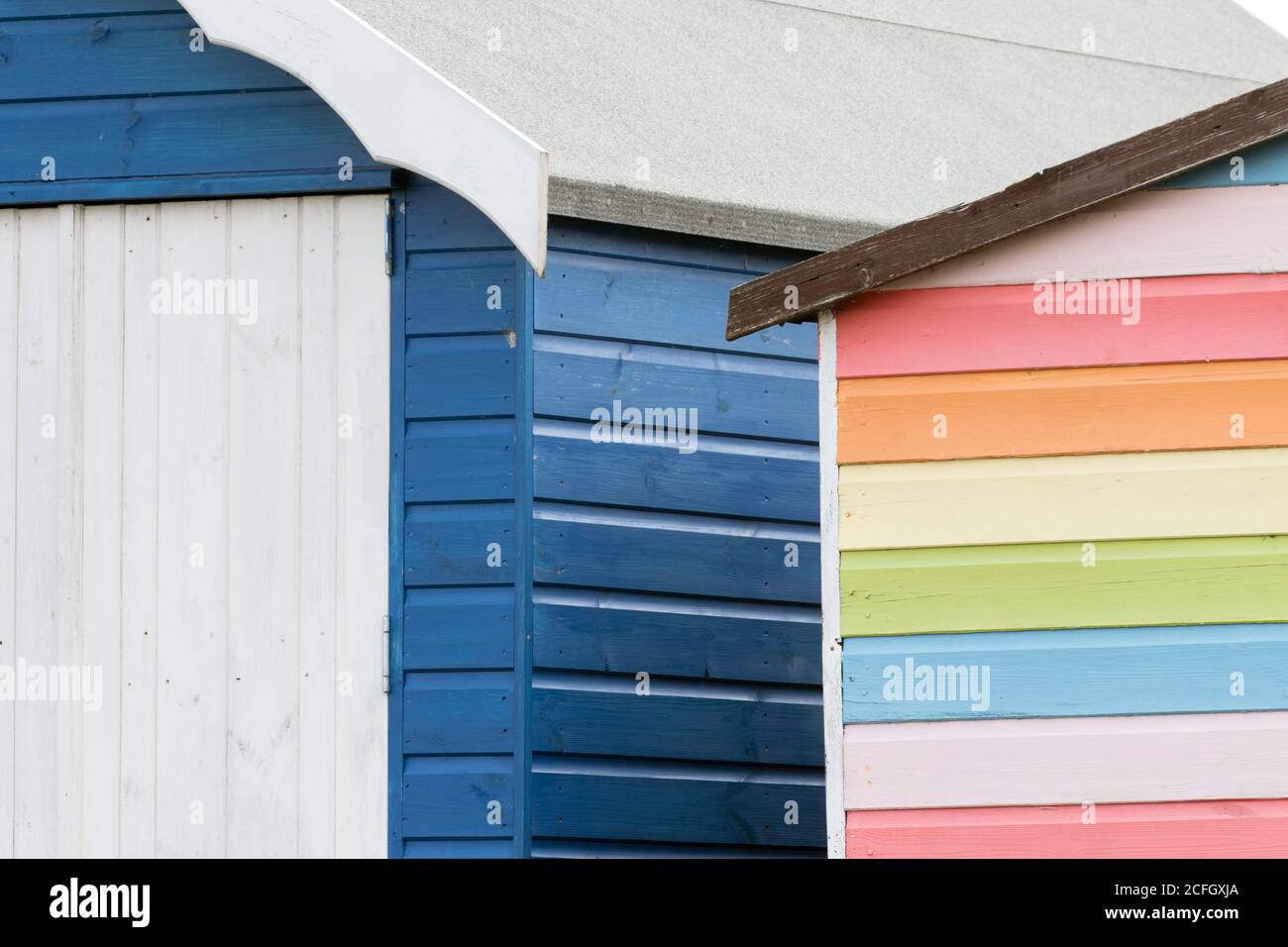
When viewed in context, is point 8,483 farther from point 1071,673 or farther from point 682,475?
point 1071,673

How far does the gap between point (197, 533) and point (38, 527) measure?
566 mm

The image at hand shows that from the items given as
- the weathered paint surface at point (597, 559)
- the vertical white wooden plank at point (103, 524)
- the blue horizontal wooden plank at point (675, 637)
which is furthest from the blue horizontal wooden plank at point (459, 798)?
the vertical white wooden plank at point (103, 524)

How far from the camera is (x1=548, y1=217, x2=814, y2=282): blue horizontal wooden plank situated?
659 centimetres

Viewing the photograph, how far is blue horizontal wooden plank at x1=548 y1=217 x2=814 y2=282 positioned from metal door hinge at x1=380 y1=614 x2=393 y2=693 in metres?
1.54

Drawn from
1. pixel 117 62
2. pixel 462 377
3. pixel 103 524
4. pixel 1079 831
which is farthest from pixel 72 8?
pixel 1079 831

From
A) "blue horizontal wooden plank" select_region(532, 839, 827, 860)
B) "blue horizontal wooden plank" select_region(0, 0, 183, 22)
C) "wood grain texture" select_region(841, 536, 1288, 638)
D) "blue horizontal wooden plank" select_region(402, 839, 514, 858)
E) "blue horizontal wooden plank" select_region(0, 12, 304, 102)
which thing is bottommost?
"blue horizontal wooden plank" select_region(532, 839, 827, 860)

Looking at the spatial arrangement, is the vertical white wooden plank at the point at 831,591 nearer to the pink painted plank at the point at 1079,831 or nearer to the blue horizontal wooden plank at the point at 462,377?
the pink painted plank at the point at 1079,831

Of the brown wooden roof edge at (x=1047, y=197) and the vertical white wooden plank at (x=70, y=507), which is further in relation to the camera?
the vertical white wooden plank at (x=70, y=507)

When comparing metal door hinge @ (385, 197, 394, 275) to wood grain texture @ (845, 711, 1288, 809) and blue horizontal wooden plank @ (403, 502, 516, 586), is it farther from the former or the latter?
wood grain texture @ (845, 711, 1288, 809)

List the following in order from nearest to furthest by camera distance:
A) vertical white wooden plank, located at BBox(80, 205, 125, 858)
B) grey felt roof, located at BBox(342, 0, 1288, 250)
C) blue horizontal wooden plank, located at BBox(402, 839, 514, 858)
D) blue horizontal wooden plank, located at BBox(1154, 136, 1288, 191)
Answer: blue horizontal wooden plank, located at BBox(1154, 136, 1288, 191) < blue horizontal wooden plank, located at BBox(402, 839, 514, 858) < vertical white wooden plank, located at BBox(80, 205, 125, 858) < grey felt roof, located at BBox(342, 0, 1288, 250)

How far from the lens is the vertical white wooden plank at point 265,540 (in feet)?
19.5

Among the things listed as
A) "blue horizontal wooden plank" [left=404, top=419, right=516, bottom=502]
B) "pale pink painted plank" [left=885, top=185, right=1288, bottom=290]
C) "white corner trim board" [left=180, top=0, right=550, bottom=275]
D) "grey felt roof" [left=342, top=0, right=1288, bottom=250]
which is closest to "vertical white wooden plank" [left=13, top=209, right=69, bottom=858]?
"white corner trim board" [left=180, top=0, right=550, bottom=275]

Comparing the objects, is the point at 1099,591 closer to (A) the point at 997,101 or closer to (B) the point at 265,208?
(B) the point at 265,208

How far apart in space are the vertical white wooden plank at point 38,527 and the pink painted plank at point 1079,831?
9.09 ft
